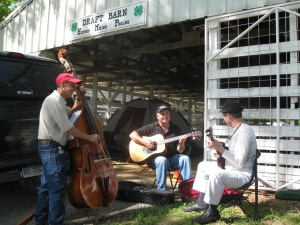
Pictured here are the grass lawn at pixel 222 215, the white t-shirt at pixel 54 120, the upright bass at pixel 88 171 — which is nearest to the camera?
the white t-shirt at pixel 54 120

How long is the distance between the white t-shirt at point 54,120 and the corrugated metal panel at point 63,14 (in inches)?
113

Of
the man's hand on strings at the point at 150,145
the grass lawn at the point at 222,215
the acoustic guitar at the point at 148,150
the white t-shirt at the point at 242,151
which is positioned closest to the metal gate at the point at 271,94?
the grass lawn at the point at 222,215

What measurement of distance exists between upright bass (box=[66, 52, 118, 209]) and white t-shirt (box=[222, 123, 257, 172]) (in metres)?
1.32

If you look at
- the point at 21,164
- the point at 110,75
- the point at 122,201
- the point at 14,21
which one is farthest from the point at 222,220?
the point at 110,75

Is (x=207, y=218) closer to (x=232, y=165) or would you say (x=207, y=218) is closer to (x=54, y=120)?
(x=232, y=165)

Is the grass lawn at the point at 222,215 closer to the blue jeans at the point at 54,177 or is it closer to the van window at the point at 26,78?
the blue jeans at the point at 54,177

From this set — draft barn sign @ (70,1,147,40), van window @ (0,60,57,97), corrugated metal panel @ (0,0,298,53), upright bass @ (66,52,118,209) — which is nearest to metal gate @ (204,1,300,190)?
corrugated metal panel @ (0,0,298,53)

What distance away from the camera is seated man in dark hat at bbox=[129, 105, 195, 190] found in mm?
4250

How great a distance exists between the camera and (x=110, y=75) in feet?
40.5

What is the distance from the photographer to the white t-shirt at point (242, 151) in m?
3.37

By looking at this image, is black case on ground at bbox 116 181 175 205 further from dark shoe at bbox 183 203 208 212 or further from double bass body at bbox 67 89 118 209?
double bass body at bbox 67 89 118 209

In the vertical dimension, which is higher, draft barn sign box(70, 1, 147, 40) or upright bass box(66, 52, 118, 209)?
draft barn sign box(70, 1, 147, 40)

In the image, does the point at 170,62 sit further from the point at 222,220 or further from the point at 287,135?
the point at 222,220

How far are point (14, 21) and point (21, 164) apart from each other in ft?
18.6
